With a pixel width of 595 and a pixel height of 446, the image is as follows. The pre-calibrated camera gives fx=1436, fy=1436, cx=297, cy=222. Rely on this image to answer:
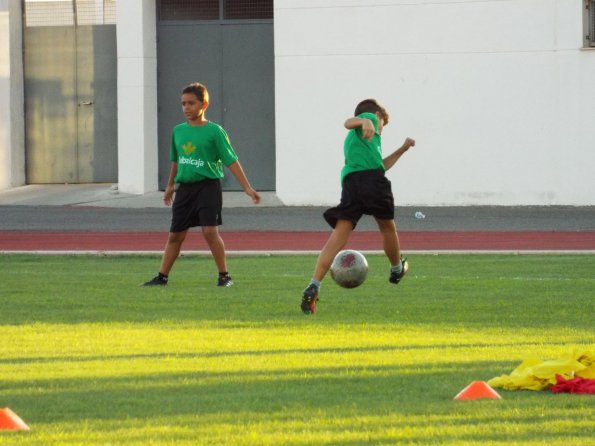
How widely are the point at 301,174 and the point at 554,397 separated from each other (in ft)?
80.5

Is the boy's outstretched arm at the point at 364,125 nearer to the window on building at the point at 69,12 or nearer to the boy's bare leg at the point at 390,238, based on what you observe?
the boy's bare leg at the point at 390,238

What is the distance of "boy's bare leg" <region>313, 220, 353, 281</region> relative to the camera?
11414 mm

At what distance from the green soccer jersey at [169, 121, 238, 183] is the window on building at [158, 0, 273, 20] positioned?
63.6 feet

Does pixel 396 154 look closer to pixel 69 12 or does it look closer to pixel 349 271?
pixel 349 271

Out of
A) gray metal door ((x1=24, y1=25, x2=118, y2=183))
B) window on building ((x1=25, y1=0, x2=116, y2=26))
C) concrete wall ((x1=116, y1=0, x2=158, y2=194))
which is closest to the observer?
concrete wall ((x1=116, y1=0, x2=158, y2=194))

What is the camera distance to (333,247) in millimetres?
11570

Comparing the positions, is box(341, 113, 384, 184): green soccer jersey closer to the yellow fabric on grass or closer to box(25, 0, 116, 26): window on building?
the yellow fabric on grass

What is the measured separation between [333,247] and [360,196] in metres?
0.49

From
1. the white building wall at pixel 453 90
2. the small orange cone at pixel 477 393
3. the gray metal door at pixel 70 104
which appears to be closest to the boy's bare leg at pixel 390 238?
the small orange cone at pixel 477 393

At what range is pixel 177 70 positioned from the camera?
109 ft

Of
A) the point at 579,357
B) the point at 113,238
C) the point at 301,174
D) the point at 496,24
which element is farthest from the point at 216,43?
the point at 579,357

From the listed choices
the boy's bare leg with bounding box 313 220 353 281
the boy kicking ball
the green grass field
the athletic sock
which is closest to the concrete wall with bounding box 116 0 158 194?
the green grass field

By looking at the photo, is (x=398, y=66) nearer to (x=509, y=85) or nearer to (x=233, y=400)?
(x=509, y=85)

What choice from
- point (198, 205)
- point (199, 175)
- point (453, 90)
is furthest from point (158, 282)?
point (453, 90)
